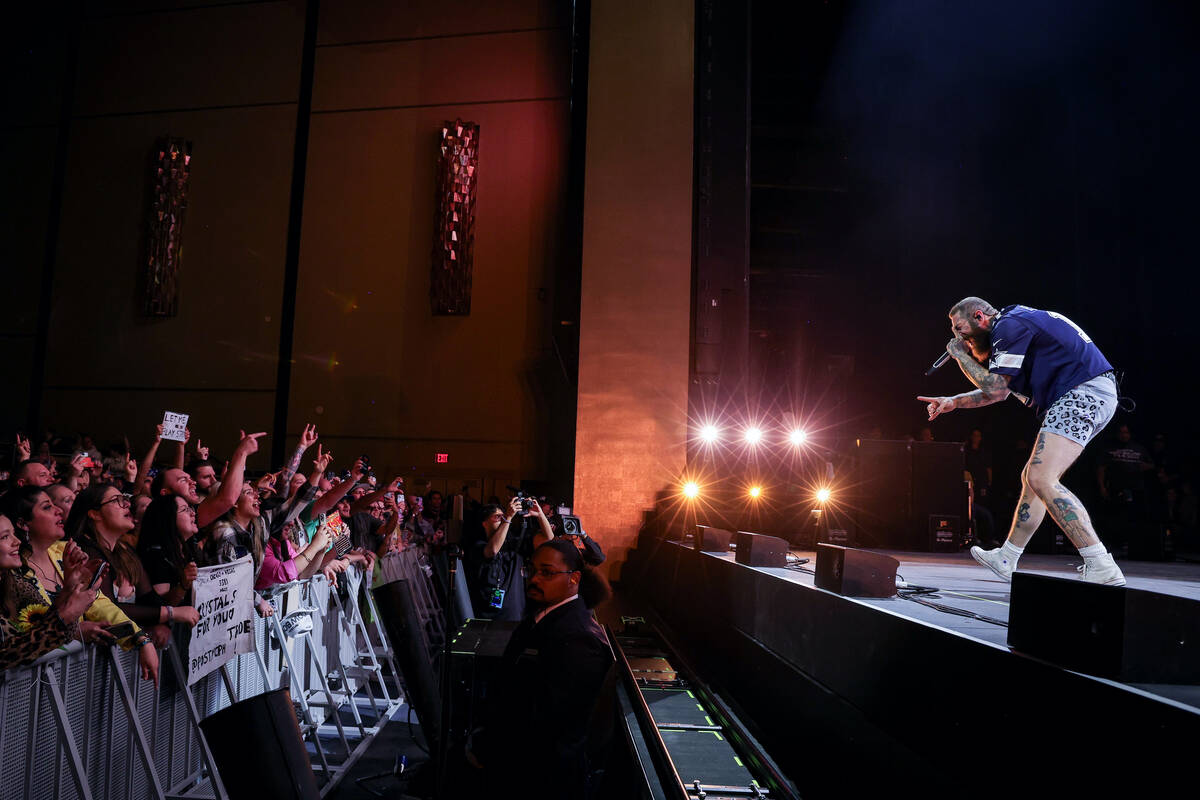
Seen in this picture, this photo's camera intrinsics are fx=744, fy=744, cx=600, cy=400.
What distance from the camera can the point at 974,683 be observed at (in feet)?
7.37

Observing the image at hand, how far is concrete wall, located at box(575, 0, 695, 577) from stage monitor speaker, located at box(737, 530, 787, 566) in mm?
6462

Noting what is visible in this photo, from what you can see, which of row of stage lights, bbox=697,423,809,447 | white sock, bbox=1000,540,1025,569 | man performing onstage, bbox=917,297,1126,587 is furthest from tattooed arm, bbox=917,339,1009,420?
row of stage lights, bbox=697,423,809,447

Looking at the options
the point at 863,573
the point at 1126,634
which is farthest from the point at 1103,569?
the point at 1126,634

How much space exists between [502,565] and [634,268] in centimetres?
702

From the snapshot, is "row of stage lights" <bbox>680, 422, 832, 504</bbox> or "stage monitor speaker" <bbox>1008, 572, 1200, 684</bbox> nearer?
"stage monitor speaker" <bbox>1008, 572, 1200, 684</bbox>

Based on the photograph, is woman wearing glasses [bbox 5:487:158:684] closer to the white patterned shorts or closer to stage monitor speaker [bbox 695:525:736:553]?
the white patterned shorts

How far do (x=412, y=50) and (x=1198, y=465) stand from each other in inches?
579

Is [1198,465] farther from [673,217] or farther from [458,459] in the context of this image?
[458,459]

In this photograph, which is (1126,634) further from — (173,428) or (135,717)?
(173,428)

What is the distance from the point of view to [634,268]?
39.5ft

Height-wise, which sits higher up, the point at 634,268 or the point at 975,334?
the point at 634,268

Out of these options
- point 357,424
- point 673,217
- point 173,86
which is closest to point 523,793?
point 673,217

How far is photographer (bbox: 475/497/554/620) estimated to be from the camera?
5859 mm

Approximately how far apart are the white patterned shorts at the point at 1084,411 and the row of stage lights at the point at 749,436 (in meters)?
7.16
